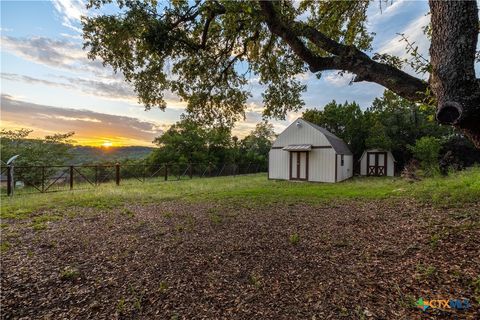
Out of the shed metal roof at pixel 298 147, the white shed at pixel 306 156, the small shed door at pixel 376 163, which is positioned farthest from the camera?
the small shed door at pixel 376 163

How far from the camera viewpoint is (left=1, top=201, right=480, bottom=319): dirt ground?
7.36 ft

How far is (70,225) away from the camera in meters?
5.05

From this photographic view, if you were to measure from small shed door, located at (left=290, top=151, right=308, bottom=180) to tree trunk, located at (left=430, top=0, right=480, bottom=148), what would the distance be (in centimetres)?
1449

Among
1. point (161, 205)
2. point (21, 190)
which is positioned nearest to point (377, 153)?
point (161, 205)

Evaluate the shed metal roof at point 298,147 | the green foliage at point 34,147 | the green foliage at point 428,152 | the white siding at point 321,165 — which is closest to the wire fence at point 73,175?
the green foliage at point 34,147

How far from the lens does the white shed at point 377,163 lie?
1950 cm

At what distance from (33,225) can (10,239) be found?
3.02ft

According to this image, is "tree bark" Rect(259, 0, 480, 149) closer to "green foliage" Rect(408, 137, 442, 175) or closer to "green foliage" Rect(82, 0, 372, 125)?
"green foliage" Rect(82, 0, 372, 125)

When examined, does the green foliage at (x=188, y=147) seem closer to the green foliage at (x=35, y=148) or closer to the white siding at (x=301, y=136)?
the white siding at (x=301, y=136)

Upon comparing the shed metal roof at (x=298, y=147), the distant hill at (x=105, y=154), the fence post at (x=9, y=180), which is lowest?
the fence post at (x=9, y=180)

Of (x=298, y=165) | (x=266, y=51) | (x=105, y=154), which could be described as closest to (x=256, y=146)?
(x=298, y=165)

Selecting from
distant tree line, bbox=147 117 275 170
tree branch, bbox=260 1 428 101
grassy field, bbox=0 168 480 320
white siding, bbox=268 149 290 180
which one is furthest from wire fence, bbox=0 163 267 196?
tree branch, bbox=260 1 428 101

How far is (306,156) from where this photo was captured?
646 inches

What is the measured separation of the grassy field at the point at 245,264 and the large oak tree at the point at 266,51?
166 centimetres
